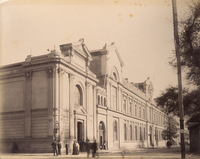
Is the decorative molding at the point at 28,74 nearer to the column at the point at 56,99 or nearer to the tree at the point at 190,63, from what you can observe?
the column at the point at 56,99

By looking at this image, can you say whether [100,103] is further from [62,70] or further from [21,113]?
[21,113]

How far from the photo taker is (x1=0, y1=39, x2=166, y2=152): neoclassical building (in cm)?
2062

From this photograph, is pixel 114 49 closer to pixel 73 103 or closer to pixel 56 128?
pixel 73 103

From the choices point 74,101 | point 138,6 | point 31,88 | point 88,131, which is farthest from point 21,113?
point 138,6

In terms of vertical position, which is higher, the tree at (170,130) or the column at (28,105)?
the column at (28,105)

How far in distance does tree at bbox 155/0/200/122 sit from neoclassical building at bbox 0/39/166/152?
1.67 metres

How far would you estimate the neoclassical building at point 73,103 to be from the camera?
20625mm

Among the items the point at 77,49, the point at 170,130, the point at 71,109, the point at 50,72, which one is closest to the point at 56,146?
the point at 71,109

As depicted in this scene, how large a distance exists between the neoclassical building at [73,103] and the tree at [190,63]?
1675 millimetres

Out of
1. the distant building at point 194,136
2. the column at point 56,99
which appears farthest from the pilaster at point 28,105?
the distant building at point 194,136

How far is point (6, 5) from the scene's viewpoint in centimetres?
1748

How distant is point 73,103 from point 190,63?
8.66 metres

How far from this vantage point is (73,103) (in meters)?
22.9

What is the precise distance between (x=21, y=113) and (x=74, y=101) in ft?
13.0
